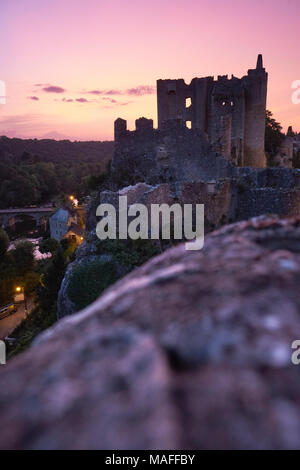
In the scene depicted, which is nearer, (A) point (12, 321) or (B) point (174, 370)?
(B) point (174, 370)

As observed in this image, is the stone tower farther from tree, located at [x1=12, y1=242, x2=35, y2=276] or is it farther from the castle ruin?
tree, located at [x1=12, y1=242, x2=35, y2=276]

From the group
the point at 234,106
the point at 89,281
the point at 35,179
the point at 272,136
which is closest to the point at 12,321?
the point at 89,281

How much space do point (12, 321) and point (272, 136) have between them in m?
26.5

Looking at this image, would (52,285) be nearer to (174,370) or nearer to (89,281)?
(89,281)

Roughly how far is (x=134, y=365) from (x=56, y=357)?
0.36 m

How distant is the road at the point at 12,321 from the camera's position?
89.9ft

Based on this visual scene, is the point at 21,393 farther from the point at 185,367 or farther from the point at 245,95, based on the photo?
the point at 245,95

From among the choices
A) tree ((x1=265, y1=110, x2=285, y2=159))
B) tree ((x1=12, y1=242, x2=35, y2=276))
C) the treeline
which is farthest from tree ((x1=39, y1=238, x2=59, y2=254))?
tree ((x1=265, y1=110, x2=285, y2=159))

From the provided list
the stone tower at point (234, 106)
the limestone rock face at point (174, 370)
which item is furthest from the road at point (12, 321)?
the limestone rock face at point (174, 370)

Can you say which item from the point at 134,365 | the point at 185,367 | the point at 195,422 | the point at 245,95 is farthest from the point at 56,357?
the point at 245,95

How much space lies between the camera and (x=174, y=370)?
4.25 ft

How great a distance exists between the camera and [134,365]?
1308 millimetres

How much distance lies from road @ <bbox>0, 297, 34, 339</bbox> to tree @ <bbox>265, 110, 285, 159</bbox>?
24445mm

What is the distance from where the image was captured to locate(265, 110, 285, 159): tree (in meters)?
32.2
